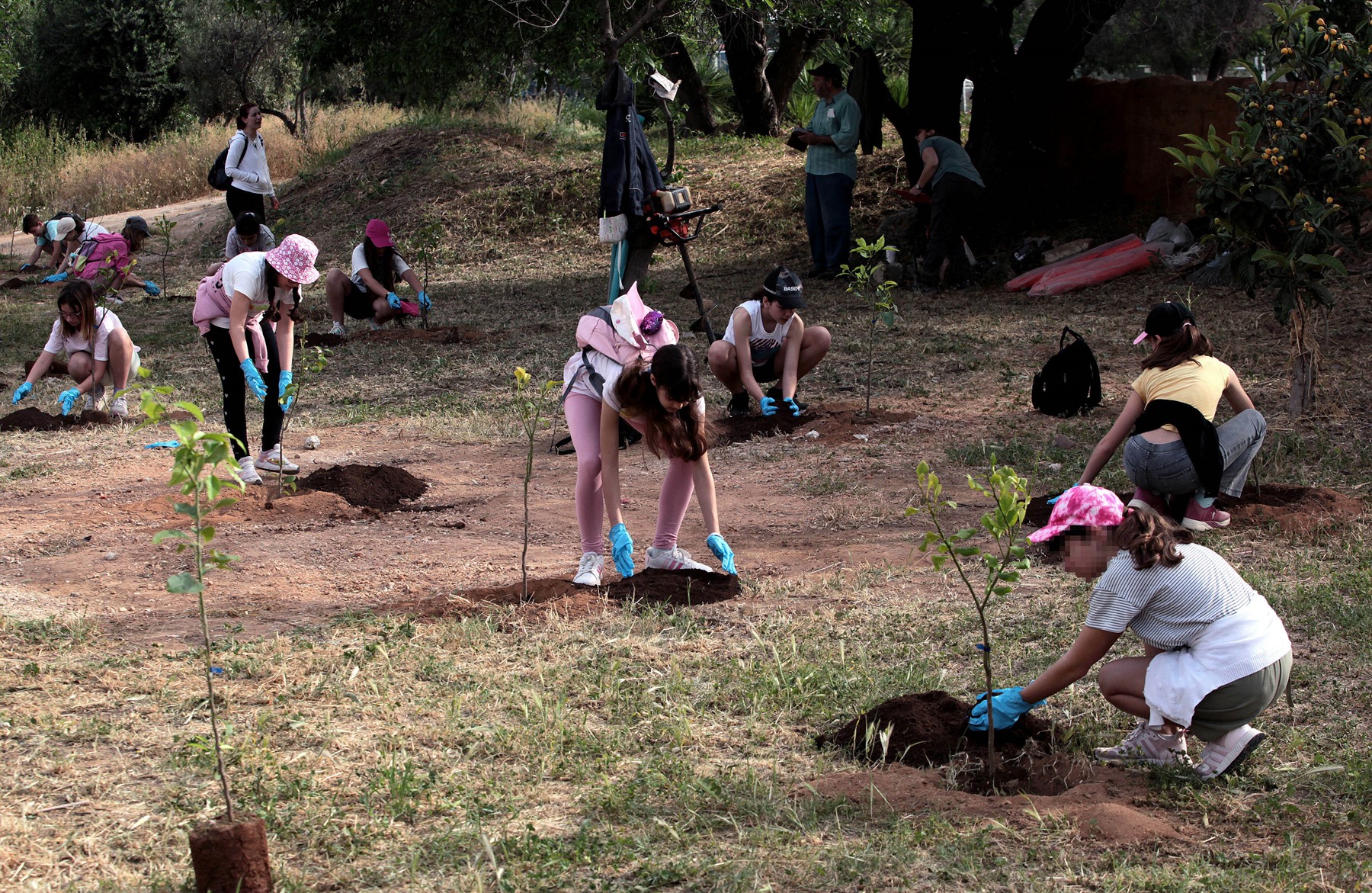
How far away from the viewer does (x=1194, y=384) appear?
17.7 ft

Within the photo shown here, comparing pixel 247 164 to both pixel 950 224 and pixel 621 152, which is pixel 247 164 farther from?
pixel 950 224

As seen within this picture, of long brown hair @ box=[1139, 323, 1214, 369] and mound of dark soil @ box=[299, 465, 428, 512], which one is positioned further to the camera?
mound of dark soil @ box=[299, 465, 428, 512]

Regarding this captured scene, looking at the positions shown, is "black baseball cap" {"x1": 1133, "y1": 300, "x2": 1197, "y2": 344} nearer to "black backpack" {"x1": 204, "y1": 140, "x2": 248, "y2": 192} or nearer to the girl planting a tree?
the girl planting a tree

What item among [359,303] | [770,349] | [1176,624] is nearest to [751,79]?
[359,303]

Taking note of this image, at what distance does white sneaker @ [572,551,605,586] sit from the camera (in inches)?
205

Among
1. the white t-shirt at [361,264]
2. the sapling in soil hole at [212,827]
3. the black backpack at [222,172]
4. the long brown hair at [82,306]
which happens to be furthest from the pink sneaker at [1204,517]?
the black backpack at [222,172]

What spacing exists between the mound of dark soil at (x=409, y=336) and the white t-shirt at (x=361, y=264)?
48 centimetres

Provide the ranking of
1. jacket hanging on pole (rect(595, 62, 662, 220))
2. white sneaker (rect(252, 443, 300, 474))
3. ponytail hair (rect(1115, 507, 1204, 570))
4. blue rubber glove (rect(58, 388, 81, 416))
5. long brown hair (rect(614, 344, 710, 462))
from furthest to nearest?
1. jacket hanging on pole (rect(595, 62, 662, 220))
2. blue rubber glove (rect(58, 388, 81, 416))
3. white sneaker (rect(252, 443, 300, 474))
4. long brown hair (rect(614, 344, 710, 462))
5. ponytail hair (rect(1115, 507, 1204, 570))

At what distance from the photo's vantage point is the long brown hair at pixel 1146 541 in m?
3.28

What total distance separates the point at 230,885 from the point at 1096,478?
486 centimetres

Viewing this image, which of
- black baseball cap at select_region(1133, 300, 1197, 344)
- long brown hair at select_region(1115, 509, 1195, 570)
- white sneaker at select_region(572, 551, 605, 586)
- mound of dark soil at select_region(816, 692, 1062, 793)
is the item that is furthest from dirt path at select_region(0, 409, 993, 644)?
long brown hair at select_region(1115, 509, 1195, 570)

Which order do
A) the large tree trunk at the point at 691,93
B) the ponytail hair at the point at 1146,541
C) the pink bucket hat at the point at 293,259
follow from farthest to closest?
the large tree trunk at the point at 691,93 → the pink bucket hat at the point at 293,259 → the ponytail hair at the point at 1146,541

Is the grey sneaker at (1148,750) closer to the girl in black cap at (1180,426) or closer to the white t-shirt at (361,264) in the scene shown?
the girl in black cap at (1180,426)

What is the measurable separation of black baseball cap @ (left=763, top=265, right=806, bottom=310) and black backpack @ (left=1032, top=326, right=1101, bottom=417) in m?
1.63
